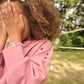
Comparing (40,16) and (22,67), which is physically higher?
(40,16)

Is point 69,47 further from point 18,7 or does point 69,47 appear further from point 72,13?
point 18,7

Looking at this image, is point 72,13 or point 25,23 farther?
point 72,13

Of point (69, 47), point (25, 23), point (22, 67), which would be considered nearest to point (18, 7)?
point (25, 23)

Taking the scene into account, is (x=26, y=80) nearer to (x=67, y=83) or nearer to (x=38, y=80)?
(x=38, y=80)

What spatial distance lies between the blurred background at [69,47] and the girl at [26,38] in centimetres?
95

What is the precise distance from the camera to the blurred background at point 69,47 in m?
2.32

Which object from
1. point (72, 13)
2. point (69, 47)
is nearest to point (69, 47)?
point (69, 47)

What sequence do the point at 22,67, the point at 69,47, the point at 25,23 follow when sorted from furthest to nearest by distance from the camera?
the point at 69,47 < the point at 25,23 < the point at 22,67


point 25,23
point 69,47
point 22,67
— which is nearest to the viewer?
point 22,67

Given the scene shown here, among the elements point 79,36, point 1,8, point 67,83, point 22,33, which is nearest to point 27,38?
point 22,33

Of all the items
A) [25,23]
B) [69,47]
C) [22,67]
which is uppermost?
[25,23]

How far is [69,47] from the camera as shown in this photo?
3.10 meters

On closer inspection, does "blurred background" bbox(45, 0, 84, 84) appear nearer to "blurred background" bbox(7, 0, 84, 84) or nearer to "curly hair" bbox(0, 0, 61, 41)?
"blurred background" bbox(7, 0, 84, 84)

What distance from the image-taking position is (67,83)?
6.92ft
